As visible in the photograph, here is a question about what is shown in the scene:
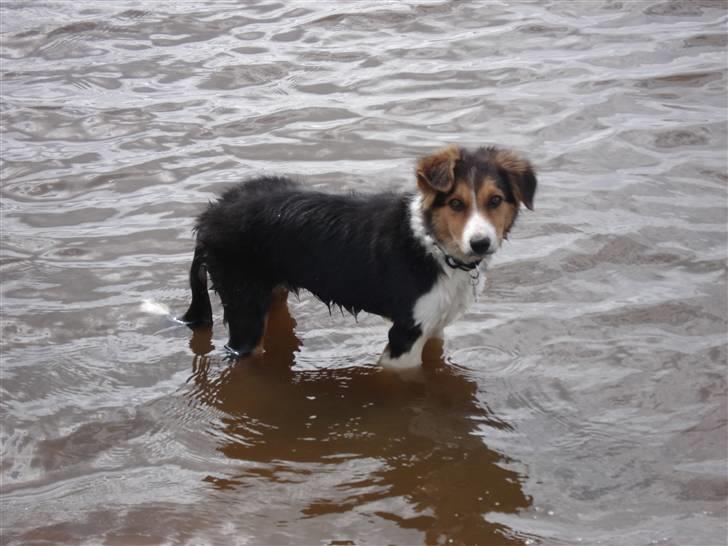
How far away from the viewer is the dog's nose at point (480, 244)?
5.29m

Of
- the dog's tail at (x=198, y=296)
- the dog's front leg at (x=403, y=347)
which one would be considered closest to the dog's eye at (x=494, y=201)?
the dog's front leg at (x=403, y=347)

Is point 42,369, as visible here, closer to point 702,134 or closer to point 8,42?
point 702,134

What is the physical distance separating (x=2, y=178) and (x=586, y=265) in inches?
204

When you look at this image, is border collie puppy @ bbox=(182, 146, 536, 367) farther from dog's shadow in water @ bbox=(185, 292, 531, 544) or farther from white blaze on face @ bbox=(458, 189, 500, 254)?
dog's shadow in water @ bbox=(185, 292, 531, 544)

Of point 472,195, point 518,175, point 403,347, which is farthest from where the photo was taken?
point 403,347

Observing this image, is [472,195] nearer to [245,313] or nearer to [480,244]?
[480,244]

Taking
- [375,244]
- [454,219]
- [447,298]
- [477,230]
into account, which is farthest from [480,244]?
[375,244]

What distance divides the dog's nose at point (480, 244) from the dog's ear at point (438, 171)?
1.13 feet

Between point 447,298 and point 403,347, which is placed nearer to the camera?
point 447,298

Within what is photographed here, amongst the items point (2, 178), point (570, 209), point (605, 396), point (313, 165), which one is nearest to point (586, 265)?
point (570, 209)

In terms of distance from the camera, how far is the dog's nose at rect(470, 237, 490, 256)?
17.4 feet

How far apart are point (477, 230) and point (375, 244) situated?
819mm

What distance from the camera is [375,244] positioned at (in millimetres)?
5918

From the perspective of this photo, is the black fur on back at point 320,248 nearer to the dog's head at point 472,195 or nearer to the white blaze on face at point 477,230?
the dog's head at point 472,195
